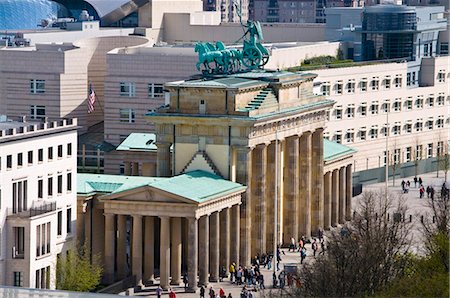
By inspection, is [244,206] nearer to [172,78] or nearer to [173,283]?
[173,283]

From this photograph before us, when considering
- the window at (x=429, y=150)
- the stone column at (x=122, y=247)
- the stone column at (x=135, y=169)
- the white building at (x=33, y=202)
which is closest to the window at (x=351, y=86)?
the window at (x=429, y=150)

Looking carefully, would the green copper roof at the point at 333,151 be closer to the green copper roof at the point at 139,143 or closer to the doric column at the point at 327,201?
the doric column at the point at 327,201

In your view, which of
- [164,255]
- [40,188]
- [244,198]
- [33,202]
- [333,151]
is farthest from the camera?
[333,151]

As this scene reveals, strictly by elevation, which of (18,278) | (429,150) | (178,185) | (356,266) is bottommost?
(429,150)

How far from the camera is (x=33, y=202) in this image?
4589 inches

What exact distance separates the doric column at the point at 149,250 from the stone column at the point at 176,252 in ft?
3.75

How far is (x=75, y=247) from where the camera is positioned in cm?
11975

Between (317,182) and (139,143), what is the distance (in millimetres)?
12786

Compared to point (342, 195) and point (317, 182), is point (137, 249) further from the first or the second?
point (342, 195)

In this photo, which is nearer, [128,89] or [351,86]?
[128,89]

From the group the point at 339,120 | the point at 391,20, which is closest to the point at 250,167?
the point at 339,120

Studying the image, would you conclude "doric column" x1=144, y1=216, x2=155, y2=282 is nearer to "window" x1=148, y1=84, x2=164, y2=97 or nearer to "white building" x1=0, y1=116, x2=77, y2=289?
"white building" x1=0, y1=116, x2=77, y2=289

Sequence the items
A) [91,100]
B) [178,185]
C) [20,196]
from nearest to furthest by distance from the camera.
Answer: [20,196]
[178,185]
[91,100]

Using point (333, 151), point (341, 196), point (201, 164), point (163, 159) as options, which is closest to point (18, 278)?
point (201, 164)
